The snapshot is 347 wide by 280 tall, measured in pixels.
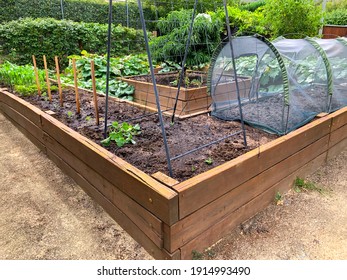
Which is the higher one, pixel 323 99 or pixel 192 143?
pixel 323 99

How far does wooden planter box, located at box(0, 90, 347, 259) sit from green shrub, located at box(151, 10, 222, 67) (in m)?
2.39

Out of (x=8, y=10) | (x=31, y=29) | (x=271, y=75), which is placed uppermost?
(x=8, y=10)

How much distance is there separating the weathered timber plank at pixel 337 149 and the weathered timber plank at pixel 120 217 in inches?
87.0

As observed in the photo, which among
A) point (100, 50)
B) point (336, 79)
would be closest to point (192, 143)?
point (336, 79)

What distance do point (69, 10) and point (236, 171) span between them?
1102 cm

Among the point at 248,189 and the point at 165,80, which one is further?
the point at 165,80

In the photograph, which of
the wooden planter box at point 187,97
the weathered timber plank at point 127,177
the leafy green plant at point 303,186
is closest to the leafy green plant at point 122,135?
the weathered timber plank at point 127,177

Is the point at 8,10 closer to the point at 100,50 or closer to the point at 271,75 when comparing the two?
the point at 100,50

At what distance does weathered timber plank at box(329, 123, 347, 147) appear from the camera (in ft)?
9.55

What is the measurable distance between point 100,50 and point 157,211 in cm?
910

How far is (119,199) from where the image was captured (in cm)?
195

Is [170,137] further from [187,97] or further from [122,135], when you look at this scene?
[187,97]

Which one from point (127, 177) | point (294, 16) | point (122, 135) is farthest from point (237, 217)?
point (294, 16)

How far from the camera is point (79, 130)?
281 cm
